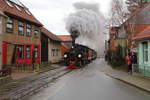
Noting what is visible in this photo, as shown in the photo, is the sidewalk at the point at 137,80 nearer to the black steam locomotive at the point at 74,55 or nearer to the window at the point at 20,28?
the black steam locomotive at the point at 74,55

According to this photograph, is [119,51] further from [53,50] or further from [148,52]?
[53,50]

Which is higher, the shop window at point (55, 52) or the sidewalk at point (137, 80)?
the shop window at point (55, 52)

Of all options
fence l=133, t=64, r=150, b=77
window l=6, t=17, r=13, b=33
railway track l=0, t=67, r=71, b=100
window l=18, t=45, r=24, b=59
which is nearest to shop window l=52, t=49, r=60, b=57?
window l=18, t=45, r=24, b=59

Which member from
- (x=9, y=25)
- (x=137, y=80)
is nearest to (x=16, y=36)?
(x=9, y=25)

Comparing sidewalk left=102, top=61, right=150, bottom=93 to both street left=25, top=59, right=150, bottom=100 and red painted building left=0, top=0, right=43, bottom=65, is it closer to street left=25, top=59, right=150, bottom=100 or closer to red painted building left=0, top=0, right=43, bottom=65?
street left=25, top=59, right=150, bottom=100

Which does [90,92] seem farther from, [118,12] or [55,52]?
[55,52]

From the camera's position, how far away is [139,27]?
33.2m

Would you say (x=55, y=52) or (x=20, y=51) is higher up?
(x=55, y=52)

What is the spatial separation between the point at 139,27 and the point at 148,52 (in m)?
17.2

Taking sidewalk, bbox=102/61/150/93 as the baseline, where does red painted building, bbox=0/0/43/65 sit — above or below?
above

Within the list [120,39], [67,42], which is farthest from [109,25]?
[67,42]

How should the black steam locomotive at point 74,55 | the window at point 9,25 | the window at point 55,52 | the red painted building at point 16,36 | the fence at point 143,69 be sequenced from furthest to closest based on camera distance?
1. the window at point 55,52
2. the black steam locomotive at point 74,55
3. the window at point 9,25
4. the red painted building at point 16,36
5. the fence at point 143,69

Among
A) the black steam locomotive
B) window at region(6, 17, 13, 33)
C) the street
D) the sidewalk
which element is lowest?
the street

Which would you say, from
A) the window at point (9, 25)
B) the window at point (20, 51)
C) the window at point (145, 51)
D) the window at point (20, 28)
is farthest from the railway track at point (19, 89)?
the window at point (20, 28)
